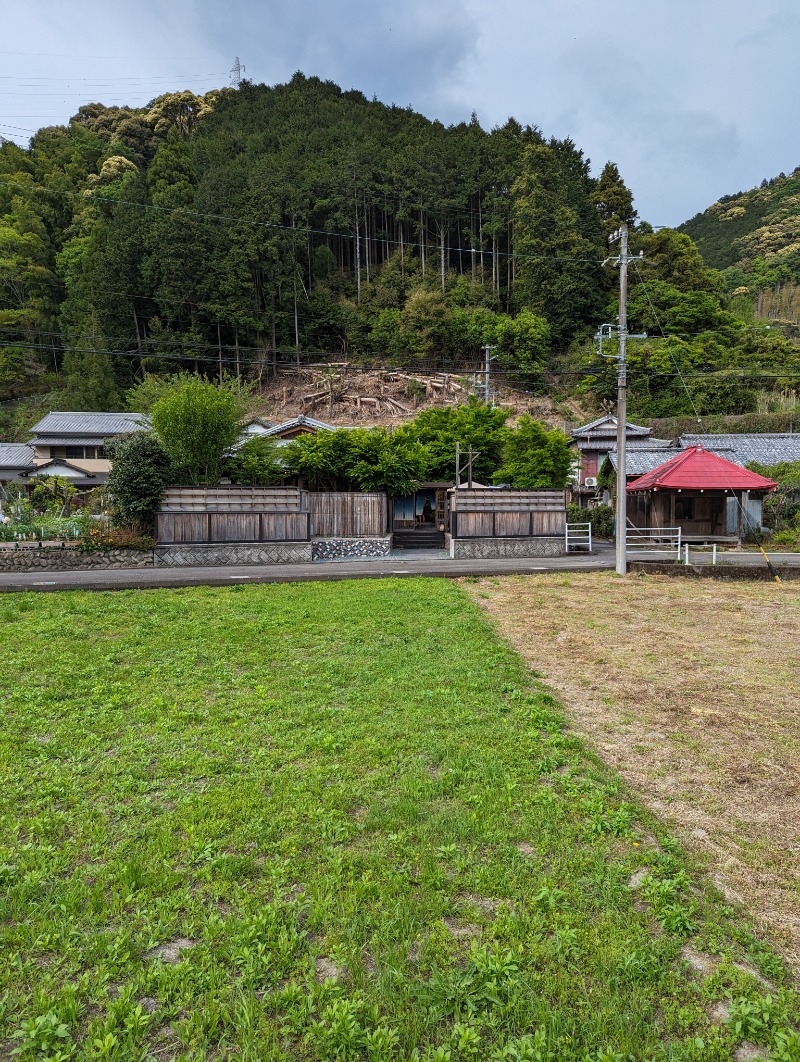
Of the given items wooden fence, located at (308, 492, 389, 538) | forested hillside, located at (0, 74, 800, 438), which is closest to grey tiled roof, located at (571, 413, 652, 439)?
forested hillside, located at (0, 74, 800, 438)

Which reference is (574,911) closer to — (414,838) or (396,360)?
(414,838)

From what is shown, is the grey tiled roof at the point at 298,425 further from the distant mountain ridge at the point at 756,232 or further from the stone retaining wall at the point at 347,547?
the distant mountain ridge at the point at 756,232

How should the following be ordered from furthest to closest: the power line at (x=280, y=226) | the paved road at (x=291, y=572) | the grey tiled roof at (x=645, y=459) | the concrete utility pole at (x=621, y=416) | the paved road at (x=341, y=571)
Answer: the power line at (x=280, y=226)
the grey tiled roof at (x=645, y=459)
the concrete utility pole at (x=621, y=416)
the paved road at (x=341, y=571)
the paved road at (x=291, y=572)

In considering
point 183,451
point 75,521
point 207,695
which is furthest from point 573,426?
point 207,695

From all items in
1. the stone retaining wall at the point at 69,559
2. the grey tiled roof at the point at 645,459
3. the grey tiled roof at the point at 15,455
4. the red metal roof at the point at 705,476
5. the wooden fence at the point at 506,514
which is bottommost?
the stone retaining wall at the point at 69,559

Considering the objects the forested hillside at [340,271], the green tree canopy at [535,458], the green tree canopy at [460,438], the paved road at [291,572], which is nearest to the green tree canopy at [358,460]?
the green tree canopy at [460,438]

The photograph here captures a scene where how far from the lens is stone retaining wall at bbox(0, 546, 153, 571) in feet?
51.9

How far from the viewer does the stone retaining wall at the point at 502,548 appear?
61.3 feet

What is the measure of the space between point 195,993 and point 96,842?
1.45 m

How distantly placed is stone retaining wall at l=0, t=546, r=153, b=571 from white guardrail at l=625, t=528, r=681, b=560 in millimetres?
16684

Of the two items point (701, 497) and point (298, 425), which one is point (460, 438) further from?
point (701, 497)

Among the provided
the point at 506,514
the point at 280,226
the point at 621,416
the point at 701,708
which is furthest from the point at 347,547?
the point at 280,226

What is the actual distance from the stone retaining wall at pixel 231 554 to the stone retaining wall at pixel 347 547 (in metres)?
1.19

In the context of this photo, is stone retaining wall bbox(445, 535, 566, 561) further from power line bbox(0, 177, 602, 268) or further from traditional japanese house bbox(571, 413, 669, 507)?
power line bbox(0, 177, 602, 268)
